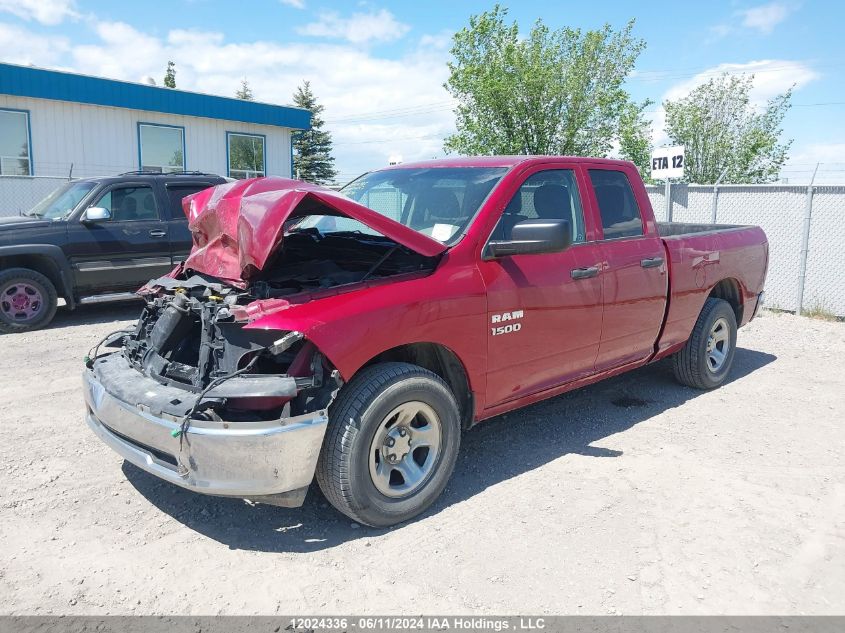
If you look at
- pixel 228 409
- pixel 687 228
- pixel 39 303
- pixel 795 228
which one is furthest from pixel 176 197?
pixel 795 228

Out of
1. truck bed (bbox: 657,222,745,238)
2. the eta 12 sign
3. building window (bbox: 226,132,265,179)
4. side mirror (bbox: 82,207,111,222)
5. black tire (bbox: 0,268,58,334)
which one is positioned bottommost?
black tire (bbox: 0,268,58,334)

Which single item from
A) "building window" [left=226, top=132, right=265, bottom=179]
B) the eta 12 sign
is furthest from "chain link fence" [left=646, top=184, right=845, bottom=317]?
"building window" [left=226, top=132, right=265, bottom=179]

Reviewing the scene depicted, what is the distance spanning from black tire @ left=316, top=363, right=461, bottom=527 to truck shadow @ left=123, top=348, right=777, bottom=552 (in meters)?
0.15

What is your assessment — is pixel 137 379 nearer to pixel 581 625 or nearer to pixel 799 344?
pixel 581 625

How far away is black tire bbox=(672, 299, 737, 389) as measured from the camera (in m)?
5.86

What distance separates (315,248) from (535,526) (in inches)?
85.0

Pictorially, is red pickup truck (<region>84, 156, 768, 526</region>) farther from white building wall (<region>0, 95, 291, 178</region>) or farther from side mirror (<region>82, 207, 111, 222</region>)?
white building wall (<region>0, 95, 291, 178</region>)

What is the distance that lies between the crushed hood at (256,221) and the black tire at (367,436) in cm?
73

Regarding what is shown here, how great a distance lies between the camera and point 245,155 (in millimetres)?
19547

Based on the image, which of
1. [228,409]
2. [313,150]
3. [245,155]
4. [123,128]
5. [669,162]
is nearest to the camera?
[228,409]

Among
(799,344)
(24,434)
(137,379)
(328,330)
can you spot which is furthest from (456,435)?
(799,344)

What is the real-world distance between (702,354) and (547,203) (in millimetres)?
2436

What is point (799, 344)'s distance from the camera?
8.27 metres

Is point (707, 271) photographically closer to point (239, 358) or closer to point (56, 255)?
point (239, 358)
